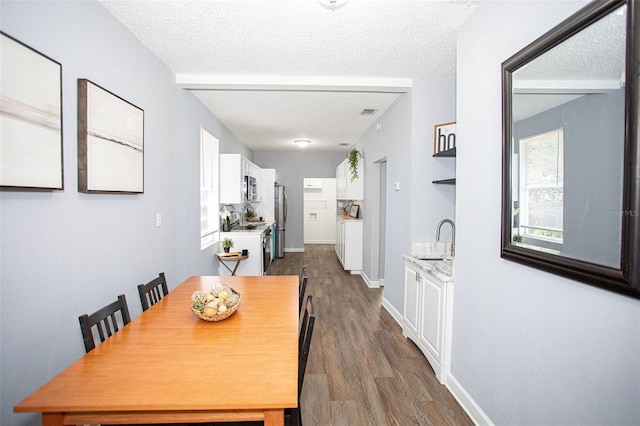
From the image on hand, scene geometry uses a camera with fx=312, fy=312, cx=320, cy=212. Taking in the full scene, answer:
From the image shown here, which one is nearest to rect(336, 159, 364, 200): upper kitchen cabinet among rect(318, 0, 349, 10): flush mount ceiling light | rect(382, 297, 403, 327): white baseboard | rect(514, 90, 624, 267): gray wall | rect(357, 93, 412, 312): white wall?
rect(357, 93, 412, 312): white wall

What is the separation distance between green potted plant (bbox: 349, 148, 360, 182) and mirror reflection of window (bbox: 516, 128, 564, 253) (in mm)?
4269

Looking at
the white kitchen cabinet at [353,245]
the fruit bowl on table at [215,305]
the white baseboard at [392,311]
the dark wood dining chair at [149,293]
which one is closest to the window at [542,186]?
the fruit bowl on table at [215,305]

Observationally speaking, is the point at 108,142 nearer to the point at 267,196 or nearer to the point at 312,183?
the point at 267,196

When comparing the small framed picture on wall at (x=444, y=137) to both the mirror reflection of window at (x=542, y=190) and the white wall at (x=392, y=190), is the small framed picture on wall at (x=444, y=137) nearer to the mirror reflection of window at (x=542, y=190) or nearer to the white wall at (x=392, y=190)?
the white wall at (x=392, y=190)

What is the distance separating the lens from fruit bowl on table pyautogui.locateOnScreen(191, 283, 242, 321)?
5.53 ft

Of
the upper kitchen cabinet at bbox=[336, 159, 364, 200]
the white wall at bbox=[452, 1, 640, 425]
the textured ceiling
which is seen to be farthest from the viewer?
the upper kitchen cabinet at bbox=[336, 159, 364, 200]

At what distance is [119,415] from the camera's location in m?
1.08

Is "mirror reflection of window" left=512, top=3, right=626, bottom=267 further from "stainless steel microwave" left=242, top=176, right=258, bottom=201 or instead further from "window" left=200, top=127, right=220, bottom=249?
"stainless steel microwave" left=242, top=176, right=258, bottom=201

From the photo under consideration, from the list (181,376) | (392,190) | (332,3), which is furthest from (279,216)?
(181,376)

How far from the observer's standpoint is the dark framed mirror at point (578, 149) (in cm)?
107

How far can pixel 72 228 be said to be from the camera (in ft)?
5.78

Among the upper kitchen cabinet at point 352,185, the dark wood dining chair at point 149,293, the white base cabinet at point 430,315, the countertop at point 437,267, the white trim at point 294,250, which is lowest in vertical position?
the white trim at point 294,250

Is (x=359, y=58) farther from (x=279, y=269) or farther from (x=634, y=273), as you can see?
(x=279, y=269)

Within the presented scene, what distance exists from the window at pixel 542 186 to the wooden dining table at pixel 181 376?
1.29 metres
